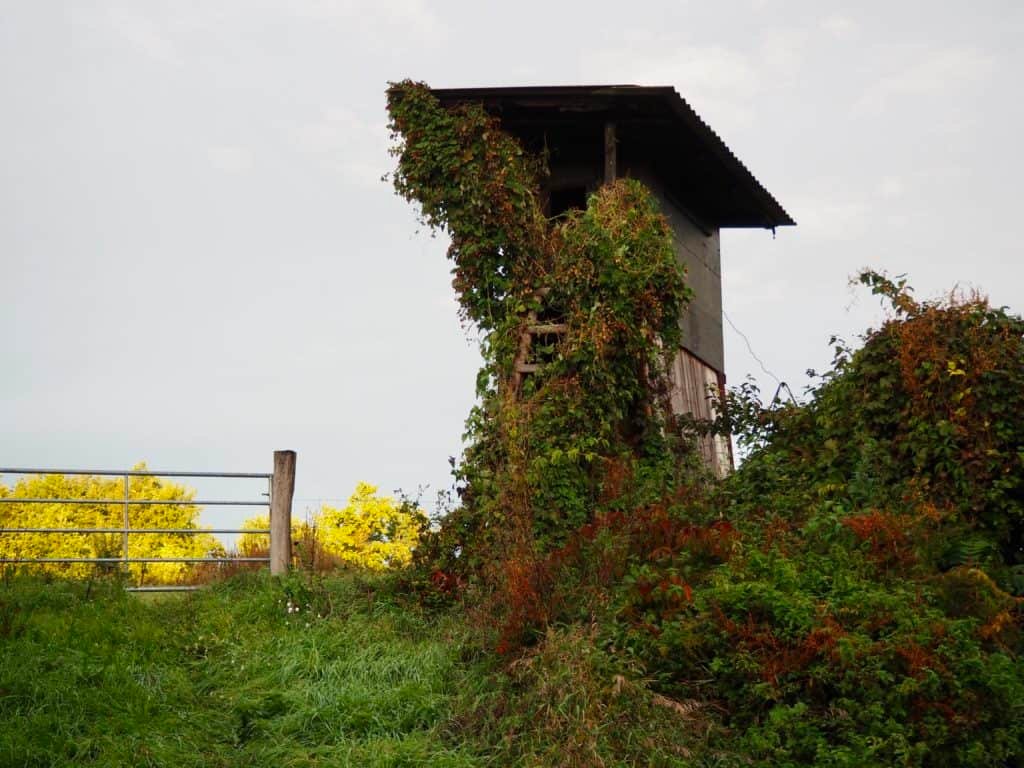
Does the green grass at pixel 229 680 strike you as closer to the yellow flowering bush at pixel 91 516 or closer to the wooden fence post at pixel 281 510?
the wooden fence post at pixel 281 510

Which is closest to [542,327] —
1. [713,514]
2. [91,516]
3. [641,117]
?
[713,514]

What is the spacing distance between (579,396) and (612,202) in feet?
8.44

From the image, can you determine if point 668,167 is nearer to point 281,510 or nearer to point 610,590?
point 281,510

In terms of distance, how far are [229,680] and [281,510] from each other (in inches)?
170

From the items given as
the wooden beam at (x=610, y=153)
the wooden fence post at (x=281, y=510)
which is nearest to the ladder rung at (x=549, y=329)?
the wooden beam at (x=610, y=153)

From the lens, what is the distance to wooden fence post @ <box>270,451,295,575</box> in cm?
1409

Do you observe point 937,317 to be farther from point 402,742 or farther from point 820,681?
point 402,742

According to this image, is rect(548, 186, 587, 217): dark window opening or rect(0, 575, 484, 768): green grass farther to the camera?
rect(548, 186, 587, 217): dark window opening

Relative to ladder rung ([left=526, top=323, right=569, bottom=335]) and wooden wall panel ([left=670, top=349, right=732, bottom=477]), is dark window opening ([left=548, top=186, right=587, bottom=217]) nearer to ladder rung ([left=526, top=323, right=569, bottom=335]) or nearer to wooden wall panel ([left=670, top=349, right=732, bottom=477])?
wooden wall panel ([left=670, top=349, right=732, bottom=477])

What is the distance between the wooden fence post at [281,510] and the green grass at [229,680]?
1613mm

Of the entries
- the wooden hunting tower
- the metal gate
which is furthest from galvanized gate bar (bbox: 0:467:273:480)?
the wooden hunting tower

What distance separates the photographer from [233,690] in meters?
9.72

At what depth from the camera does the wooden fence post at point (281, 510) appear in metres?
14.1

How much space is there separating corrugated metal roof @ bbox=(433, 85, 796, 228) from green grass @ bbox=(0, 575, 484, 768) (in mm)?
6621
